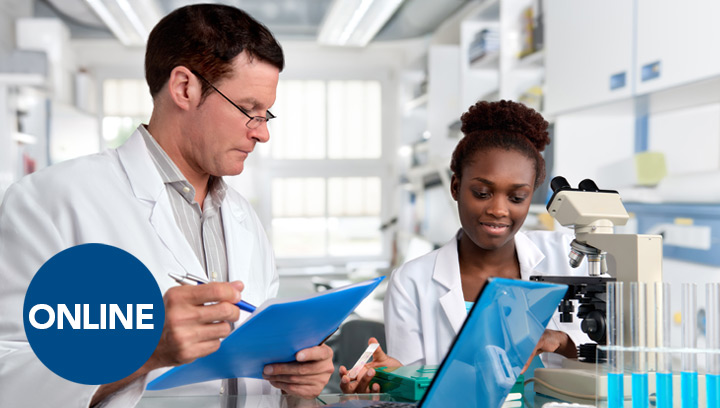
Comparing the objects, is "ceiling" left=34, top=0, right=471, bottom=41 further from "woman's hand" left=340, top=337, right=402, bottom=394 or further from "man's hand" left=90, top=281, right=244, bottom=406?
"man's hand" left=90, top=281, right=244, bottom=406

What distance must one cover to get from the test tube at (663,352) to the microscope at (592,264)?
0.07 ft

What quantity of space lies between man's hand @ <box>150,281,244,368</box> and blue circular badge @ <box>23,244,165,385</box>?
0.02 meters

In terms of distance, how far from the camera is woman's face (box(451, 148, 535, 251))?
1.56 m

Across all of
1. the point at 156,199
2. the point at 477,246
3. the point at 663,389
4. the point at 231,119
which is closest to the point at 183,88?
the point at 231,119

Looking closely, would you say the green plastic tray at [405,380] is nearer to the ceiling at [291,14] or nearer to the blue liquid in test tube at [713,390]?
the blue liquid in test tube at [713,390]

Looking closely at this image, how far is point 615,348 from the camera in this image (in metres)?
0.95

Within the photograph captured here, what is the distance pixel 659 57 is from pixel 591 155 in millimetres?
790

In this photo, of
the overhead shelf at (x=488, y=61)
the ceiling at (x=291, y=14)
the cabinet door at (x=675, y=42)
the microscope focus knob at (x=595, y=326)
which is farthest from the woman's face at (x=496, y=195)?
the ceiling at (x=291, y=14)

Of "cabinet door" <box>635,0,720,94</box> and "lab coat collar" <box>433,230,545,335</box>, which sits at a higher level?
"cabinet door" <box>635,0,720,94</box>

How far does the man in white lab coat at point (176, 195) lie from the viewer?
1.13 meters

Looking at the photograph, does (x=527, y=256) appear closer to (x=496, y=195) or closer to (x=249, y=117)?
(x=496, y=195)

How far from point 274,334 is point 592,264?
1.84 ft

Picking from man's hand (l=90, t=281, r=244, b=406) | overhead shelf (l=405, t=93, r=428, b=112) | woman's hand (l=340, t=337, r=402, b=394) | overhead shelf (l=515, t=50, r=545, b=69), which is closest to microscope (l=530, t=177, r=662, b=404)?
A: woman's hand (l=340, t=337, r=402, b=394)

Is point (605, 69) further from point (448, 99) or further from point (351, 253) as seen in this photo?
point (351, 253)
